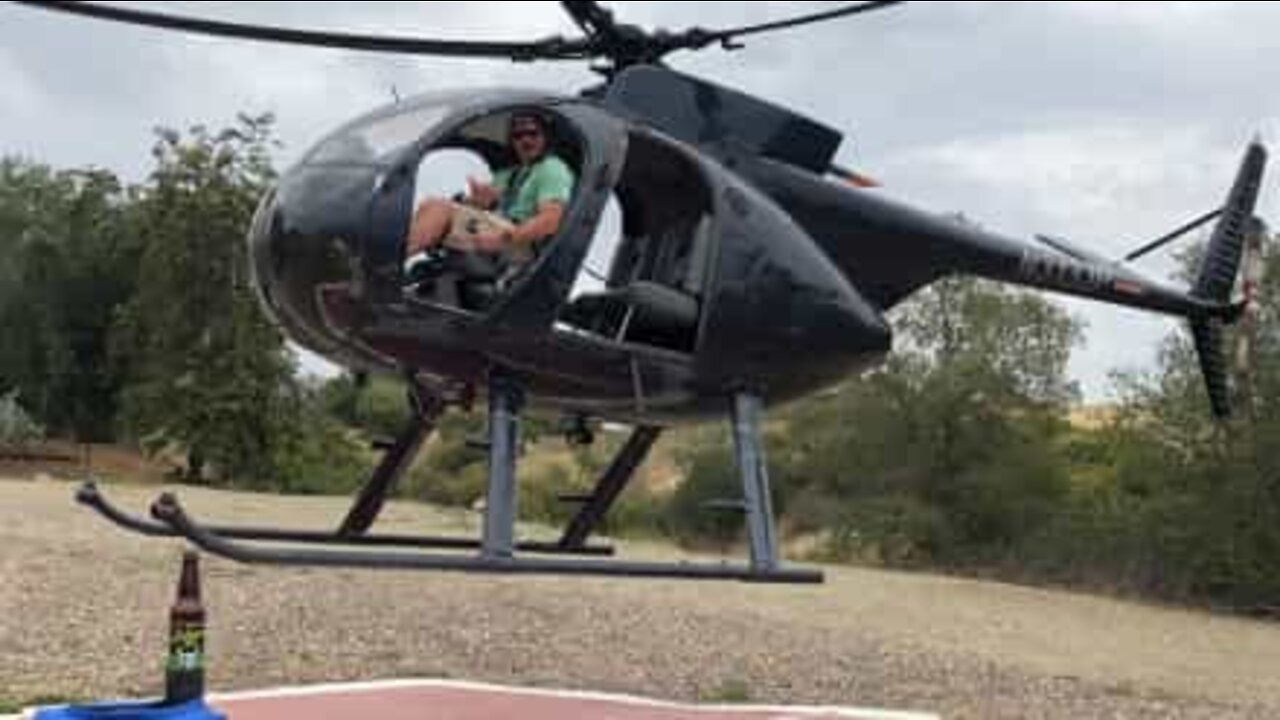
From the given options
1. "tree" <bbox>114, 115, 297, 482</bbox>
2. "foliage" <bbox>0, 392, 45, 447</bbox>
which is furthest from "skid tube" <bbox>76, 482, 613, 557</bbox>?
"foliage" <bbox>0, 392, 45, 447</bbox>

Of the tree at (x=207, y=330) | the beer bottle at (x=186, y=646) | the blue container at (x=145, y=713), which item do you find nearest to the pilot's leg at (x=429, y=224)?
the beer bottle at (x=186, y=646)

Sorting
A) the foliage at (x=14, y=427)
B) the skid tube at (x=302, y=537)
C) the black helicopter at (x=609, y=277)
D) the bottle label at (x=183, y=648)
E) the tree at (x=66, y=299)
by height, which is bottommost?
the bottle label at (x=183, y=648)

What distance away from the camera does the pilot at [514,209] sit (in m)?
6.41

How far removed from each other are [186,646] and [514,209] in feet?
Result: 7.59

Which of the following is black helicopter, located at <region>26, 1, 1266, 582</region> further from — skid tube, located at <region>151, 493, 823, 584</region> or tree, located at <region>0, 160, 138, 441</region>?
tree, located at <region>0, 160, 138, 441</region>

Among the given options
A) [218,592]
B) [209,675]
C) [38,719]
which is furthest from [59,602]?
[38,719]

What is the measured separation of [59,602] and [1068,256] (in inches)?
312

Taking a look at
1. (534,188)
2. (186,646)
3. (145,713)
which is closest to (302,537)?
(186,646)

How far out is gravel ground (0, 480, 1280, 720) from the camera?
33.1 feet

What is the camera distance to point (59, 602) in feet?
39.2

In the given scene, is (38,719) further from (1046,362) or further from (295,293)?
(1046,362)

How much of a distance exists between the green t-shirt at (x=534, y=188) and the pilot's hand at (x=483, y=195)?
27 millimetres

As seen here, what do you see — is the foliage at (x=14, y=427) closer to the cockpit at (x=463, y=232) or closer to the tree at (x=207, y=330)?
the tree at (x=207, y=330)

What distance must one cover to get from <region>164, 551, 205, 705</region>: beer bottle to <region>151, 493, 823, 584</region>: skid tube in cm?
15
